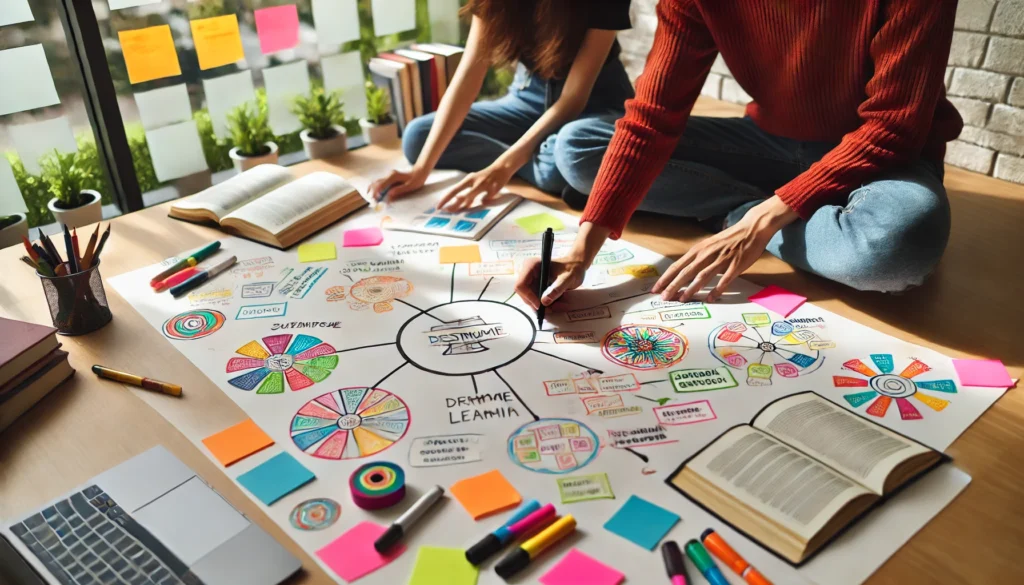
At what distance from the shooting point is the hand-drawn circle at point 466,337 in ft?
3.70

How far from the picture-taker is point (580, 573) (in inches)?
31.5

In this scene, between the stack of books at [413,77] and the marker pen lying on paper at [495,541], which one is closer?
the marker pen lying on paper at [495,541]

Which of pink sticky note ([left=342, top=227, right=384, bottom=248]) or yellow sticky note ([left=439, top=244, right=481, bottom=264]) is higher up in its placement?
pink sticky note ([left=342, top=227, right=384, bottom=248])

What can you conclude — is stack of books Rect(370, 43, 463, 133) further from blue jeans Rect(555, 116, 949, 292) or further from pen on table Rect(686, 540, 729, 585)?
pen on table Rect(686, 540, 729, 585)

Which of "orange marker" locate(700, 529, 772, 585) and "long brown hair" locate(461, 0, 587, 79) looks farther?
"long brown hair" locate(461, 0, 587, 79)

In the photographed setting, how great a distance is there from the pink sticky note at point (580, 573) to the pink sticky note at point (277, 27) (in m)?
1.65

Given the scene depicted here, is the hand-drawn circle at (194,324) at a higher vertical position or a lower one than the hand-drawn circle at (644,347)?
higher

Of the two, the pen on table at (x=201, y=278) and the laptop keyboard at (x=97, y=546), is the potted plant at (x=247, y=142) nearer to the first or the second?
the pen on table at (x=201, y=278)

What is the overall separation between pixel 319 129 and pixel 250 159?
20 centimetres

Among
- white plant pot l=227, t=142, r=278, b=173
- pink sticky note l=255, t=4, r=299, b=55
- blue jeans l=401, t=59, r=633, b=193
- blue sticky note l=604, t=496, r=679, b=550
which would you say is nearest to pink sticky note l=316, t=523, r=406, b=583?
blue sticky note l=604, t=496, r=679, b=550

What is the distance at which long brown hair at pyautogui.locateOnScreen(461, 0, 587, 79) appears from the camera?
161cm

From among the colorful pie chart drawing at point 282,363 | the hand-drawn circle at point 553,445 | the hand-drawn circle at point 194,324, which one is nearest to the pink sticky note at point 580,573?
the hand-drawn circle at point 553,445

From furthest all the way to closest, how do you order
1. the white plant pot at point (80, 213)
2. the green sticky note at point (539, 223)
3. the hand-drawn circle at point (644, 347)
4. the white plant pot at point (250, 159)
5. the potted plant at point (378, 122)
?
the potted plant at point (378, 122)
the white plant pot at point (250, 159)
the white plant pot at point (80, 213)
the green sticky note at point (539, 223)
the hand-drawn circle at point (644, 347)

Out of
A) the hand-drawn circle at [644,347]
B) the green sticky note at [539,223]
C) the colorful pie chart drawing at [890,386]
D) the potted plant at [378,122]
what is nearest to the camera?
the colorful pie chart drawing at [890,386]
